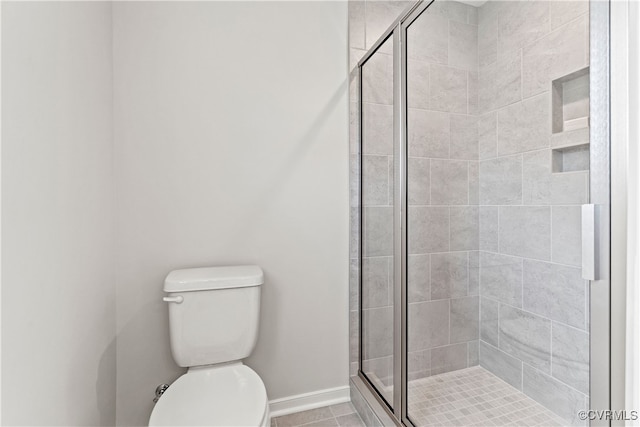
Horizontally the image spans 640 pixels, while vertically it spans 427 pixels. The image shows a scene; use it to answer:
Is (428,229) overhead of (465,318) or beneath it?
overhead

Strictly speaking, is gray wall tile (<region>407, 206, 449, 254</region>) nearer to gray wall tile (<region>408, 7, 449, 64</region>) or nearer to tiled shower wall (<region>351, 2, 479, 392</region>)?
tiled shower wall (<region>351, 2, 479, 392</region>)

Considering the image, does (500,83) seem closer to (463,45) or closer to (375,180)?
(463,45)

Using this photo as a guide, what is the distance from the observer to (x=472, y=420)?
1.24 metres

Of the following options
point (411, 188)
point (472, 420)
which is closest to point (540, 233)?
point (411, 188)

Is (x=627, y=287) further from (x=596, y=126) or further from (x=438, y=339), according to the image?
(x=438, y=339)

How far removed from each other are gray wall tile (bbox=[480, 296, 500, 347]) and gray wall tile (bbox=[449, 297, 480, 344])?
2cm

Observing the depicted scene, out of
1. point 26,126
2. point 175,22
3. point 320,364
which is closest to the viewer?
point 26,126

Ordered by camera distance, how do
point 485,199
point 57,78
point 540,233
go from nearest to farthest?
point 57,78 < point 540,233 < point 485,199

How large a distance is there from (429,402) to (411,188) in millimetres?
862

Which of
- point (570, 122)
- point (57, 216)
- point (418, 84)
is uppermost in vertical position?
point (418, 84)

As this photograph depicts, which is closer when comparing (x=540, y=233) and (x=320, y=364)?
(x=540, y=233)

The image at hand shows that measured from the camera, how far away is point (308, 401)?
162cm

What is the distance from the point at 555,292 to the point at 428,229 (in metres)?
0.45

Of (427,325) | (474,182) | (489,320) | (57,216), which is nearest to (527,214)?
(474,182)
